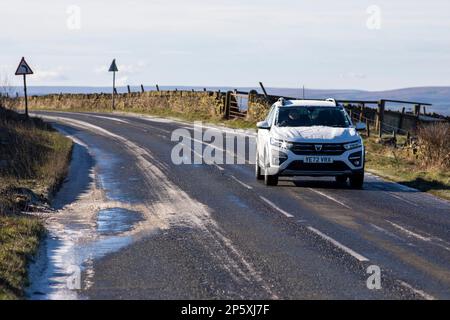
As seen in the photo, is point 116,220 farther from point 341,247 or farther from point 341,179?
point 341,179

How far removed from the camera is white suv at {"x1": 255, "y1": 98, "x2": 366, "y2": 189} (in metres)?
17.6

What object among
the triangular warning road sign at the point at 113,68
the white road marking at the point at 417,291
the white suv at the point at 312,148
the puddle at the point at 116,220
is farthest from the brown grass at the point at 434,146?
the triangular warning road sign at the point at 113,68

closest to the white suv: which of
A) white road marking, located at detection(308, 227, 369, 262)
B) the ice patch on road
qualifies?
the ice patch on road

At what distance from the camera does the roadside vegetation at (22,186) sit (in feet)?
30.6

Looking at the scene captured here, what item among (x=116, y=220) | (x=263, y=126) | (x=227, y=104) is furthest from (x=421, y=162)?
(x=227, y=104)

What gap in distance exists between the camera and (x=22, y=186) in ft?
53.8

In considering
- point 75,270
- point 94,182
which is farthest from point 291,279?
point 94,182

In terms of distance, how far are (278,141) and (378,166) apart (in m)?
6.32

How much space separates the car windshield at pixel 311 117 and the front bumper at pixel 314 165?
1.11 m

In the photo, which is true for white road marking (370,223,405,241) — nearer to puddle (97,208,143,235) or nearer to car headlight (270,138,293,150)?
puddle (97,208,143,235)

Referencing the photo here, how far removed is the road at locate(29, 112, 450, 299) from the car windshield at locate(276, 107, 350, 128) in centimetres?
142

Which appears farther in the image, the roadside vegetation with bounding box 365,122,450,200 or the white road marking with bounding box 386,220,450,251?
the roadside vegetation with bounding box 365,122,450,200

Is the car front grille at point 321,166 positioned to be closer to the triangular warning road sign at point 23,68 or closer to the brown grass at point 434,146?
the brown grass at point 434,146

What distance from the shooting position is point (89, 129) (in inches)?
1639
